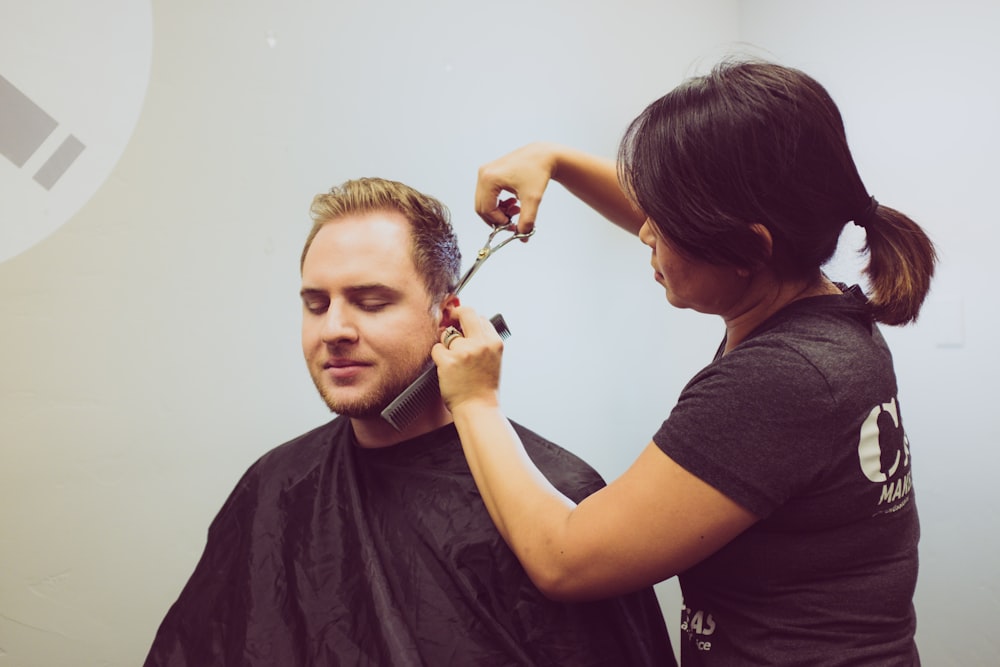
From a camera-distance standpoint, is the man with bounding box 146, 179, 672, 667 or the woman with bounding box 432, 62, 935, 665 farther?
the man with bounding box 146, 179, 672, 667

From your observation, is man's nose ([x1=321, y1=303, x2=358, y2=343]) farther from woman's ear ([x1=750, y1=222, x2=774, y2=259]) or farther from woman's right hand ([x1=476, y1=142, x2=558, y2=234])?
woman's ear ([x1=750, y1=222, x2=774, y2=259])

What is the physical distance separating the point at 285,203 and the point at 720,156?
42.1 inches

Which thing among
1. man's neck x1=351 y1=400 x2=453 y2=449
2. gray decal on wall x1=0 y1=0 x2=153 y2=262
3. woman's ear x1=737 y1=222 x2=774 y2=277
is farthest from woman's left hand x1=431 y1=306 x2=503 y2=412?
gray decal on wall x1=0 y1=0 x2=153 y2=262

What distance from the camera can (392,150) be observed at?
167 cm

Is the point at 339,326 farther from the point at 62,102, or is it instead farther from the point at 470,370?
the point at 62,102

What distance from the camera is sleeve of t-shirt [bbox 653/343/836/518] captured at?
740mm

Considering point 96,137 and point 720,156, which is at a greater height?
point 96,137

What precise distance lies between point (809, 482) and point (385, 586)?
68 cm

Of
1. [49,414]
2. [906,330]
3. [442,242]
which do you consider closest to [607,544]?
[442,242]

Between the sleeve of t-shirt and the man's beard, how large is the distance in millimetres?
585

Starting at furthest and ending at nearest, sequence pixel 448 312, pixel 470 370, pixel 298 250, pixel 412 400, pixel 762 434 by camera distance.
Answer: pixel 298 250, pixel 448 312, pixel 412 400, pixel 470 370, pixel 762 434

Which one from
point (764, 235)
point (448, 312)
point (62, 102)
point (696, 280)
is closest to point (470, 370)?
point (448, 312)

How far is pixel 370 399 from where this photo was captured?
46.6 inches

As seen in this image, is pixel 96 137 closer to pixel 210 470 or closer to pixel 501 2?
pixel 210 470
